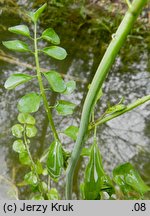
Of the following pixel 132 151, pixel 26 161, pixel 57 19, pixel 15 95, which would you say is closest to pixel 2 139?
pixel 15 95

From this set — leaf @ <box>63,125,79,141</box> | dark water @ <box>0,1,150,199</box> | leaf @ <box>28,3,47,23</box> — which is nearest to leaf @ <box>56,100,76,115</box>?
leaf @ <box>63,125,79,141</box>

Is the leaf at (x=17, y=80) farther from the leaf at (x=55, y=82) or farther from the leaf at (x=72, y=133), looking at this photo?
the leaf at (x=72, y=133)

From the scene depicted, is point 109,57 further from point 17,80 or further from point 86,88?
point 86,88

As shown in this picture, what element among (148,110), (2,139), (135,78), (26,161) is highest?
(135,78)

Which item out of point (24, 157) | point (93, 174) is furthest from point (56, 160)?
point (24, 157)

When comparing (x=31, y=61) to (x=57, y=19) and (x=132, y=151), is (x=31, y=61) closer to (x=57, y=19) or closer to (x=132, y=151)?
(x=57, y=19)

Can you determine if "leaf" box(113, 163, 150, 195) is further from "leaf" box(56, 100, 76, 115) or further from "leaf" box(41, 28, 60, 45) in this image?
"leaf" box(41, 28, 60, 45)
